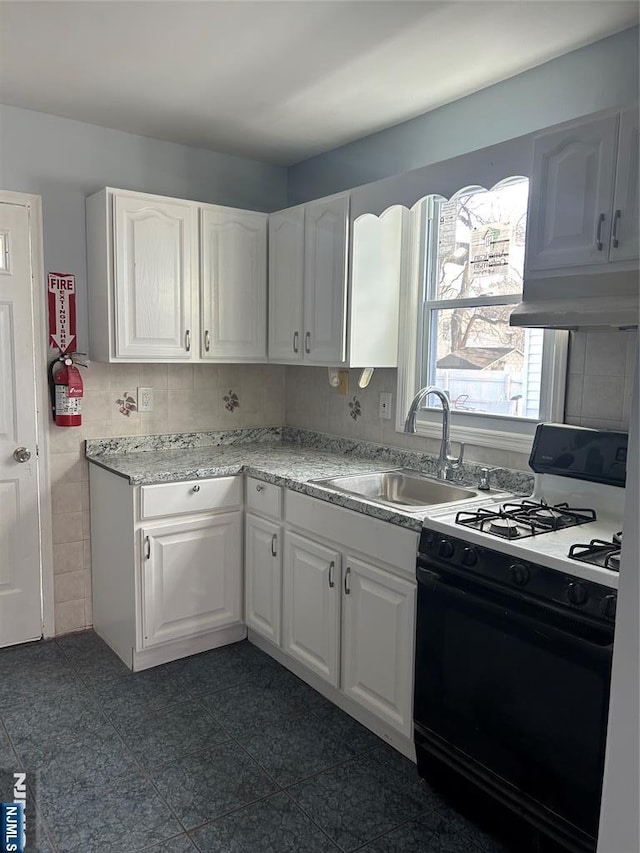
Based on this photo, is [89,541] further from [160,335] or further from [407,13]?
[407,13]

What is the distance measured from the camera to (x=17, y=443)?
3.07 m

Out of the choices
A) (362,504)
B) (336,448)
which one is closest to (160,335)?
(336,448)

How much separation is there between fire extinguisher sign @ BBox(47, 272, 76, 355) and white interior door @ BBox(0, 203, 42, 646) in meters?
0.09

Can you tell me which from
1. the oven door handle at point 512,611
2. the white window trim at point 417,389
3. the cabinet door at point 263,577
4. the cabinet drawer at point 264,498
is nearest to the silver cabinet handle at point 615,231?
the white window trim at point 417,389

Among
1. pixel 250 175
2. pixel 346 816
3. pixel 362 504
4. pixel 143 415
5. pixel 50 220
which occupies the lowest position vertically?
pixel 346 816

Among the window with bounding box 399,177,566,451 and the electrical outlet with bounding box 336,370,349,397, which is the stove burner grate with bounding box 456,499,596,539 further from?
the electrical outlet with bounding box 336,370,349,397

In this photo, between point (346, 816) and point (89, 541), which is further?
point (89, 541)

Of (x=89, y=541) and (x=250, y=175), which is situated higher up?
(x=250, y=175)

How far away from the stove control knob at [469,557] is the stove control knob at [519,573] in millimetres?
127

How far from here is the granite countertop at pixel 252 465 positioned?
2646 mm

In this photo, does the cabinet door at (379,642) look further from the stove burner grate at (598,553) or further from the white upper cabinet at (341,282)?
the white upper cabinet at (341,282)

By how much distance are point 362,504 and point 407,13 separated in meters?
1.60

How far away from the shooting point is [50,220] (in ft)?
10.1

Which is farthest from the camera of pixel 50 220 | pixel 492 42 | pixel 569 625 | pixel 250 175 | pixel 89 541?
pixel 250 175
